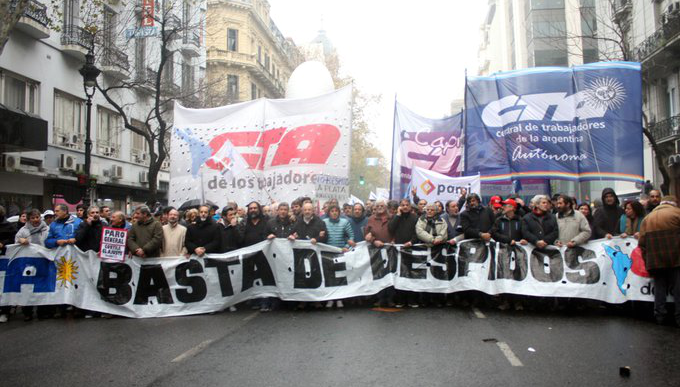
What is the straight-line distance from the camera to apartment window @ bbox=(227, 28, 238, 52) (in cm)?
4275

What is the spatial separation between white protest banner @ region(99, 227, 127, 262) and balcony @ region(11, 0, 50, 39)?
12825 mm

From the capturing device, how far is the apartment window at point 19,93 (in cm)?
1822

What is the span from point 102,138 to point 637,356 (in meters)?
23.1

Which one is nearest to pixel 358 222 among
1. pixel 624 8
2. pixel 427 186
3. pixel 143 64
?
pixel 427 186

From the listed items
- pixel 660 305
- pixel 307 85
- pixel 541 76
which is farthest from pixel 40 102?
pixel 660 305

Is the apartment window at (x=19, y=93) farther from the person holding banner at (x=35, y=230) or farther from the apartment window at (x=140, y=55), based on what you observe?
the person holding banner at (x=35, y=230)

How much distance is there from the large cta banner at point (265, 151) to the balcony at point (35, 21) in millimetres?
11878

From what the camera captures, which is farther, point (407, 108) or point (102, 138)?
point (102, 138)

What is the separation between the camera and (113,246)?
873 cm

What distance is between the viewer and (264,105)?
373 inches

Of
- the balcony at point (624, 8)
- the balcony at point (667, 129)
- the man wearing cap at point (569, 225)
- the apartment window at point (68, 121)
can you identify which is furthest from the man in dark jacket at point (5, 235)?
the balcony at point (624, 8)

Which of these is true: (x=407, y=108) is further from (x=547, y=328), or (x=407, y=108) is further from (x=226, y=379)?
(x=226, y=379)

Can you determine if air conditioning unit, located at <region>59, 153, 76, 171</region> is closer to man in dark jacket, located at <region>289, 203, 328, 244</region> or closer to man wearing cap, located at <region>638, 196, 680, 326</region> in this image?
man in dark jacket, located at <region>289, 203, 328, 244</region>

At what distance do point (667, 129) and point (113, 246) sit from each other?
22.3m
